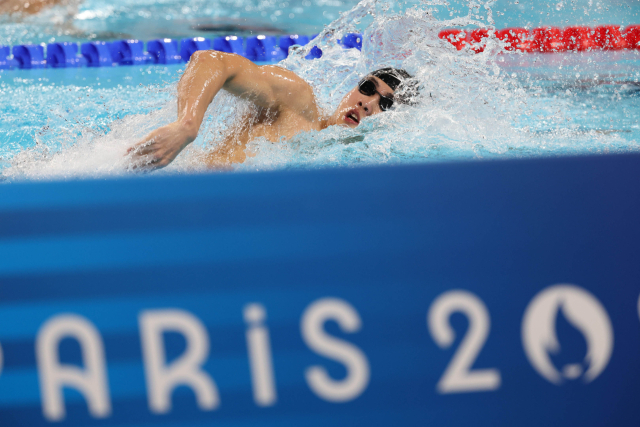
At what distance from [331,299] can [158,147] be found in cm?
60

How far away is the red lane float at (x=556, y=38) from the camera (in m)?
4.45

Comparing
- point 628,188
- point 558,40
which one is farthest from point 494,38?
point 628,188

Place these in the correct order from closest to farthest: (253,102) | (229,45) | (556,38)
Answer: (253,102) < (229,45) < (556,38)

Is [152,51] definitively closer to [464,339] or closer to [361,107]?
[361,107]

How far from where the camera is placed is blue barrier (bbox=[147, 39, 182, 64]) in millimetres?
4512

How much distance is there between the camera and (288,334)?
0.63 m

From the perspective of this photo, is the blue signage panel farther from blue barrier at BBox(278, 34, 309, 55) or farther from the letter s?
blue barrier at BBox(278, 34, 309, 55)

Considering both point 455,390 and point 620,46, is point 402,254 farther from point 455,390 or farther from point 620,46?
point 620,46

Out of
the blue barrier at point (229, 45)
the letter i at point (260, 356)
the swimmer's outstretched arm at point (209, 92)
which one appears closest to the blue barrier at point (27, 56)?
the blue barrier at point (229, 45)

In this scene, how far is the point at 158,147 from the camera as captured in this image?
3.46 ft

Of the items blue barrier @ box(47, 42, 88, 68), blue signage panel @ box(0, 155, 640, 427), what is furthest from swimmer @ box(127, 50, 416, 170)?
blue barrier @ box(47, 42, 88, 68)

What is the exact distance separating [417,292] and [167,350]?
1.02ft

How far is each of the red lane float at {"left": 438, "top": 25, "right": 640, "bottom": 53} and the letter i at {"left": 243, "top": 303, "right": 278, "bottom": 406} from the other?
4.24 meters

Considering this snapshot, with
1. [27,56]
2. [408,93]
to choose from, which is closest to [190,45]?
[27,56]
